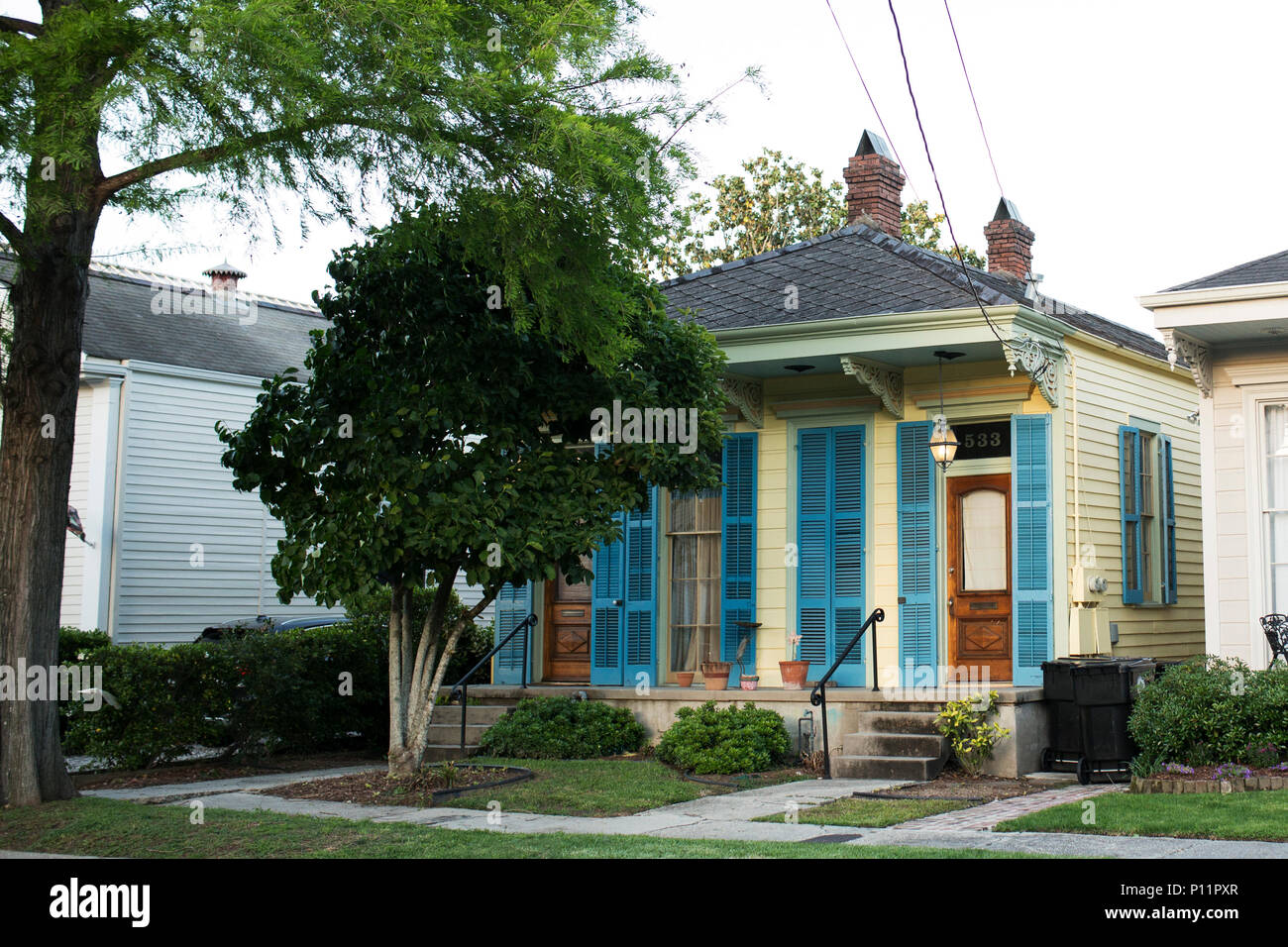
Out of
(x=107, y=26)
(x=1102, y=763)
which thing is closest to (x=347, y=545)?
(x=107, y=26)

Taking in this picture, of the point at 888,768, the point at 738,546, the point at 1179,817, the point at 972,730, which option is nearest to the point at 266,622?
the point at 738,546

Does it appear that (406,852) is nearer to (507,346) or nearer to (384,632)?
(507,346)

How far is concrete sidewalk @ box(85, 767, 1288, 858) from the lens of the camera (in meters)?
7.61

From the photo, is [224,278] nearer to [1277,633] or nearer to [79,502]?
[79,502]

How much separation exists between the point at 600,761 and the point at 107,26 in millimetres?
7216

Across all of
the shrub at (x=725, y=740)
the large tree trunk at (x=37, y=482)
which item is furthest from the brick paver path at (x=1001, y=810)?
the large tree trunk at (x=37, y=482)

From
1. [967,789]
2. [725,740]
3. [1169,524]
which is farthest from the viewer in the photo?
[1169,524]

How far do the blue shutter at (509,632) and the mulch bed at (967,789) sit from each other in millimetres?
5266

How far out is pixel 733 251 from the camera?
34938mm

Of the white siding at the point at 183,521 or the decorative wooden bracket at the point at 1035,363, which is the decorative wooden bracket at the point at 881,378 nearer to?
the decorative wooden bracket at the point at 1035,363

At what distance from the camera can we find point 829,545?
13695mm

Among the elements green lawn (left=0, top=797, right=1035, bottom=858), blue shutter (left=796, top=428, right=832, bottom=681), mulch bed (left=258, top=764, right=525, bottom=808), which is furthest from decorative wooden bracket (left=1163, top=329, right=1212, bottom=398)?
mulch bed (left=258, top=764, right=525, bottom=808)

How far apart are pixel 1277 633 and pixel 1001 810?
12.1 feet

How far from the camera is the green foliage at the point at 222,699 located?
493 inches
